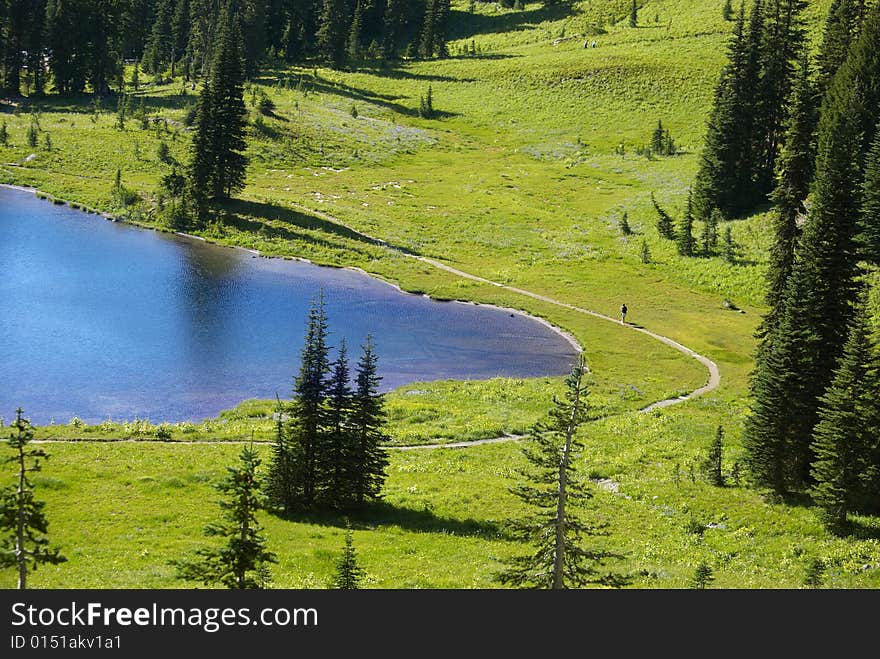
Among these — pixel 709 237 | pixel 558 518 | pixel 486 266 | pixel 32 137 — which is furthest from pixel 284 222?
pixel 558 518

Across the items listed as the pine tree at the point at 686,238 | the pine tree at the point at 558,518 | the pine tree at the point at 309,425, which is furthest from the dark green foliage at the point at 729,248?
the pine tree at the point at 558,518

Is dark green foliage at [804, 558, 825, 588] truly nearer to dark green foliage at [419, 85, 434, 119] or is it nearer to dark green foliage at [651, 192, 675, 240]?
dark green foliage at [651, 192, 675, 240]

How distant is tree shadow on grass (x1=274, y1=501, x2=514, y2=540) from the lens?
36344 millimetres

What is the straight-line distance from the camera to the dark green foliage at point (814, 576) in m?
30.0

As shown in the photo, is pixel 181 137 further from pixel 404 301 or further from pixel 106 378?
pixel 106 378

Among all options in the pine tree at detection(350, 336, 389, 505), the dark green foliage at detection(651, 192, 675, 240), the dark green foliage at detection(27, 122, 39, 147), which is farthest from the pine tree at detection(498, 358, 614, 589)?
the dark green foliage at detection(27, 122, 39, 147)

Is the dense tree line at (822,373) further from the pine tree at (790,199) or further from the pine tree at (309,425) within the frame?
the pine tree at (309,425)

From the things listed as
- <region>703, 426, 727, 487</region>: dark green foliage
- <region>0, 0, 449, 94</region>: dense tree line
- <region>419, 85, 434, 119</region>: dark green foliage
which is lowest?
<region>703, 426, 727, 487</region>: dark green foliage

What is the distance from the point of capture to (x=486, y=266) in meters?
89.0

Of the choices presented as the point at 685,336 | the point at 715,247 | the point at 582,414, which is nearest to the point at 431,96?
the point at 715,247

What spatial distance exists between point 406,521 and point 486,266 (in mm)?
53688

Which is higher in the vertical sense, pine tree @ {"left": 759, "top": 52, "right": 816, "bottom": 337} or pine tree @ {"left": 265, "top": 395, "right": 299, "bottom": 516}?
pine tree @ {"left": 759, "top": 52, "right": 816, "bottom": 337}

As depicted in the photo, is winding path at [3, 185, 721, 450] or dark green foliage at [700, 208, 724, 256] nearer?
winding path at [3, 185, 721, 450]

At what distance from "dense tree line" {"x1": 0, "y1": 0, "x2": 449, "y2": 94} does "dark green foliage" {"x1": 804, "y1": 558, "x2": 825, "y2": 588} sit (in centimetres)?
10768
